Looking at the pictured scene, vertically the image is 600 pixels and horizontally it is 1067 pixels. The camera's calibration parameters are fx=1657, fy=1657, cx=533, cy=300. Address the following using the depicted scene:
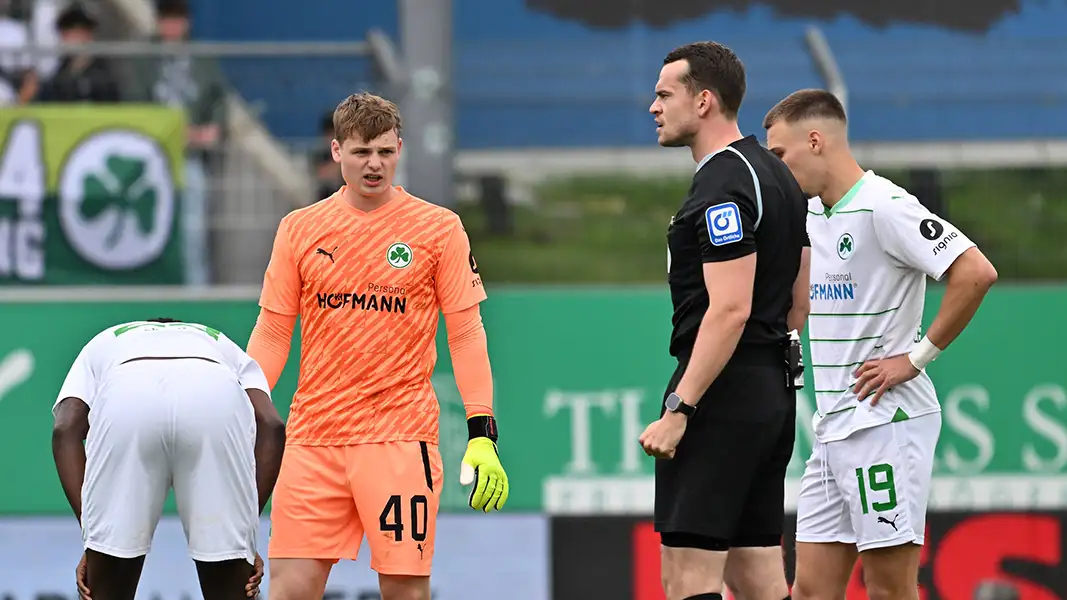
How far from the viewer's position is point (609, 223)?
28.6 ft

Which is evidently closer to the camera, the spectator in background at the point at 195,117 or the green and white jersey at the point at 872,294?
the green and white jersey at the point at 872,294

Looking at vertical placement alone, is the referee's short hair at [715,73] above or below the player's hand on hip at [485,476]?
above

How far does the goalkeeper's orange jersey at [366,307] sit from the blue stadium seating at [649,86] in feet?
10.4

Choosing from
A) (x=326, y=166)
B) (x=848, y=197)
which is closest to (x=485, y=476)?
(x=848, y=197)

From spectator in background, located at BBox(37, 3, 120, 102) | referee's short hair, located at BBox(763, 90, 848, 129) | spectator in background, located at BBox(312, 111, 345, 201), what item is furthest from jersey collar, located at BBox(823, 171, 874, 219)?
spectator in background, located at BBox(37, 3, 120, 102)

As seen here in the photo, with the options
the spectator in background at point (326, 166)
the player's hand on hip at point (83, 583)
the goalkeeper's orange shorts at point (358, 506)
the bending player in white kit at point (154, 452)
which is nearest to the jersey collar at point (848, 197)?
the goalkeeper's orange shorts at point (358, 506)

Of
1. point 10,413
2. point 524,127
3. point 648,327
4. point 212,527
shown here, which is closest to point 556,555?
point 648,327

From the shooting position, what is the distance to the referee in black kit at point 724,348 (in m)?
4.82

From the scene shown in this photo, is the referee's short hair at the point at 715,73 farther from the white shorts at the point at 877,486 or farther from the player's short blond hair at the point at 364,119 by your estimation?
the white shorts at the point at 877,486

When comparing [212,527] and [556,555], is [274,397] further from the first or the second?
[212,527]

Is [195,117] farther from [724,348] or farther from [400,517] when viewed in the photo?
[724,348]

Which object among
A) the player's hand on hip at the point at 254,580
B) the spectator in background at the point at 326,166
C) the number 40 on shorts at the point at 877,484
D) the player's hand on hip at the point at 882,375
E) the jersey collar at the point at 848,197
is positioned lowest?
the player's hand on hip at the point at 254,580

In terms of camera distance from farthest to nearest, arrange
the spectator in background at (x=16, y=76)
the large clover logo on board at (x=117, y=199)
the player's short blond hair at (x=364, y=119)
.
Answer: the spectator in background at (x=16, y=76) < the large clover logo on board at (x=117, y=199) < the player's short blond hair at (x=364, y=119)

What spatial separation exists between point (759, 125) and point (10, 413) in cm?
413
